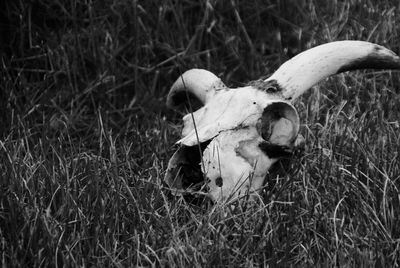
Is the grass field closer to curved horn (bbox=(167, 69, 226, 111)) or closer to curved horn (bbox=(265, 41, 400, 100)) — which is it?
curved horn (bbox=(167, 69, 226, 111))

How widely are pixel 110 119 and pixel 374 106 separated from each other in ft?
4.96

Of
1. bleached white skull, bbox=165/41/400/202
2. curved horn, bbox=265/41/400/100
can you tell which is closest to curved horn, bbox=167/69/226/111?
bleached white skull, bbox=165/41/400/202

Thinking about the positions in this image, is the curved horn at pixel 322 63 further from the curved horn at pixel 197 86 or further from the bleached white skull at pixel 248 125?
the curved horn at pixel 197 86

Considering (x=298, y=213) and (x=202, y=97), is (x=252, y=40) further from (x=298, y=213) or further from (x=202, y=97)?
(x=298, y=213)

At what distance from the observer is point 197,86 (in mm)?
4145

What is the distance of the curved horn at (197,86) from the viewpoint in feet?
13.4

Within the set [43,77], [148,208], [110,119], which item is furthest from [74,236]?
[43,77]

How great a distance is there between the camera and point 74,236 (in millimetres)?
3402

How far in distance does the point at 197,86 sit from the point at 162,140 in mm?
498

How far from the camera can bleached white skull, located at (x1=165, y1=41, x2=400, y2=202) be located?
367cm

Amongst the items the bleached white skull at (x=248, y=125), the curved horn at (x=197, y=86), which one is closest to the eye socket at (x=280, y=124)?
the bleached white skull at (x=248, y=125)

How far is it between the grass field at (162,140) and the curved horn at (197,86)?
0.10 meters

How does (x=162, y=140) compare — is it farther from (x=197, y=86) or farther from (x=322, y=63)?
(x=322, y=63)

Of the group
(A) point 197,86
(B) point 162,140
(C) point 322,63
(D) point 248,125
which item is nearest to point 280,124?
(D) point 248,125
